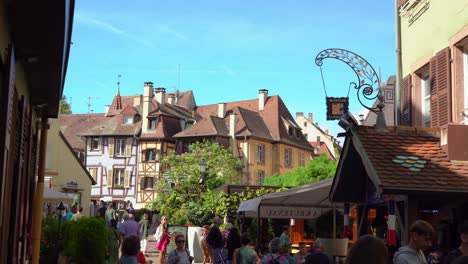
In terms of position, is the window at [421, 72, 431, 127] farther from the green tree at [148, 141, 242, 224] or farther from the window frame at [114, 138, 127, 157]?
the window frame at [114, 138, 127, 157]

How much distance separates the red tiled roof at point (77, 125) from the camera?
7450 centimetres

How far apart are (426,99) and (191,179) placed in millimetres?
32834

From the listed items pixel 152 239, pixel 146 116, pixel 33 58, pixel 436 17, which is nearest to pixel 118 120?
pixel 146 116

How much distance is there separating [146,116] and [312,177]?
27332 mm

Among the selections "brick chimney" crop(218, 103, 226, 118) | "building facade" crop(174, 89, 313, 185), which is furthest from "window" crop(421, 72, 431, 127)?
"brick chimney" crop(218, 103, 226, 118)

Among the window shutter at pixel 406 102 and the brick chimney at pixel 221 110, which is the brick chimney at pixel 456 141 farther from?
the brick chimney at pixel 221 110

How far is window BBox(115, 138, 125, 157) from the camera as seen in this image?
215 feet

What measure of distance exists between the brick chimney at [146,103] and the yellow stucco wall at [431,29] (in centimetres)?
5262

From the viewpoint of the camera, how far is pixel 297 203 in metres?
16.0

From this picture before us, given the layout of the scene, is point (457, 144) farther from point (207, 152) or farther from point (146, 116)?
point (146, 116)

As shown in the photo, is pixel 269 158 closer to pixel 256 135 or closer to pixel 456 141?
pixel 256 135

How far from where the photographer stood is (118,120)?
222ft

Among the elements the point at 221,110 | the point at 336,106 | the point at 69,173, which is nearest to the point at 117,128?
the point at 221,110

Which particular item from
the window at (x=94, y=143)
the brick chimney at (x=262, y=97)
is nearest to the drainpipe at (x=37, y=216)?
the window at (x=94, y=143)
